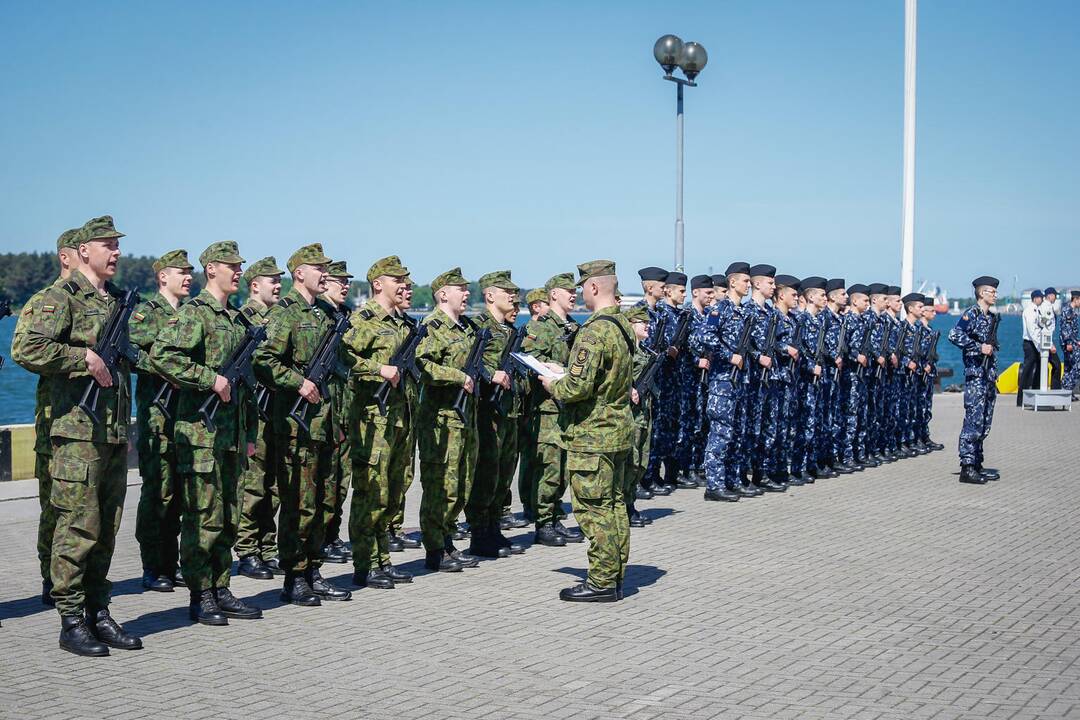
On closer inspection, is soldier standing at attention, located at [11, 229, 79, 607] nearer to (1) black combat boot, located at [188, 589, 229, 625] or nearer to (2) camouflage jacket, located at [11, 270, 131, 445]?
(2) camouflage jacket, located at [11, 270, 131, 445]

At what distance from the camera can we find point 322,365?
8.03m

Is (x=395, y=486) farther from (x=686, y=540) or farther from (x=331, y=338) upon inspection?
(x=686, y=540)

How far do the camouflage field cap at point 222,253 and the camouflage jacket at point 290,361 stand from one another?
17.9 inches

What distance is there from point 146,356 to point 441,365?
6.79ft

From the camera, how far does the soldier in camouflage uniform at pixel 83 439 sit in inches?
263

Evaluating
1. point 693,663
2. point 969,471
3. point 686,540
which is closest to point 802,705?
point 693,663

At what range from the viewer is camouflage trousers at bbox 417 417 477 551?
9.16m

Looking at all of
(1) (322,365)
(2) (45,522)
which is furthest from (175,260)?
(2) (45,522)

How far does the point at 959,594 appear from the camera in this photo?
336 inches

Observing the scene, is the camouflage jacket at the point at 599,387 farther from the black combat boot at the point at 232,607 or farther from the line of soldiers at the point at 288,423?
the black combat boot at the point at 232,607

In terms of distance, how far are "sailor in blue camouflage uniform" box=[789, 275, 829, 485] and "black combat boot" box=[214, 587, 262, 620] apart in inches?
318

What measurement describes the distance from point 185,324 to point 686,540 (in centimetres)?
502

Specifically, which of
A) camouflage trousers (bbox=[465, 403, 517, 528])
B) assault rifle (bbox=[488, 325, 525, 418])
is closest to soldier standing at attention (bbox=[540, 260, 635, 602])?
assault rifle (bbox=[488, 325, 525, 418])

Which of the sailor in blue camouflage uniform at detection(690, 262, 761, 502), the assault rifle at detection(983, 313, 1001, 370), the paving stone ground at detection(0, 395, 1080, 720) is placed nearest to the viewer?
the paving stone ground at detection(0, 395, 1080, 720)
